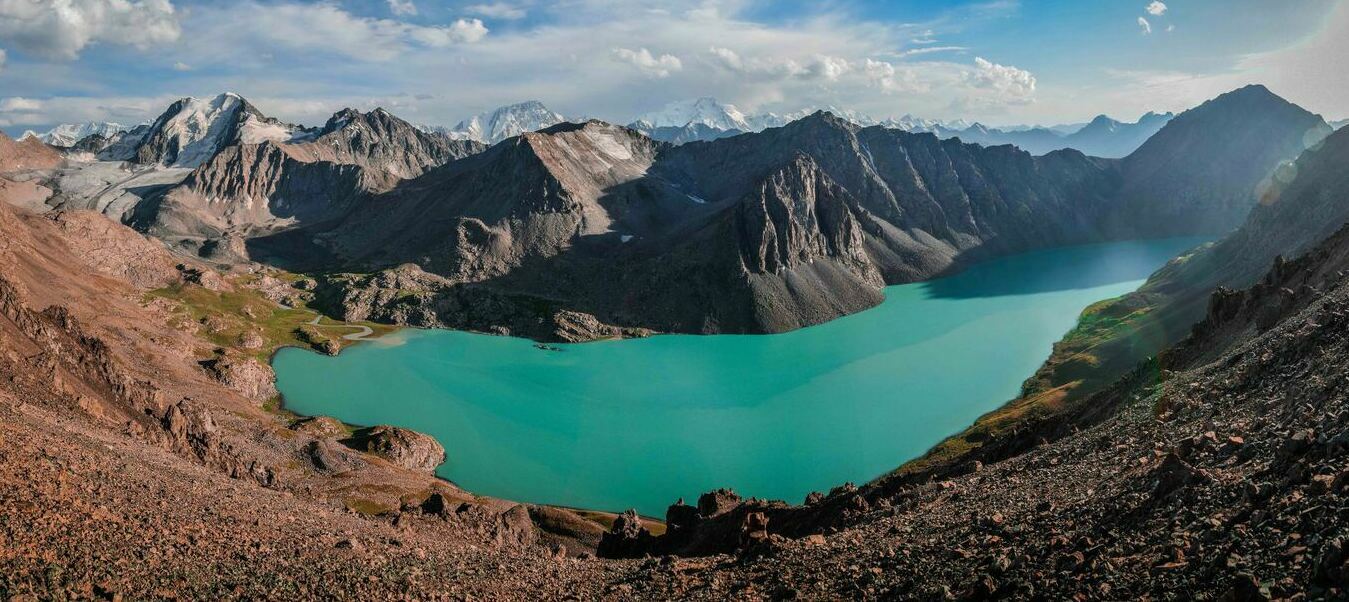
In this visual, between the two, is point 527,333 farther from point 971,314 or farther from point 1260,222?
point 1260,222

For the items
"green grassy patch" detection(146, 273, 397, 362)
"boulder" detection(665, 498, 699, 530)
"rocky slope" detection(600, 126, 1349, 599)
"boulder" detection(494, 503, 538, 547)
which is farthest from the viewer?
"green grassy patch" detection(146, 273, 397, 362)

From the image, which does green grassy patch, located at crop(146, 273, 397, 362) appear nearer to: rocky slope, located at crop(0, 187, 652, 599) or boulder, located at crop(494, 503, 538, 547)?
rocky slope, located at crop(0, 187, 652, 599)

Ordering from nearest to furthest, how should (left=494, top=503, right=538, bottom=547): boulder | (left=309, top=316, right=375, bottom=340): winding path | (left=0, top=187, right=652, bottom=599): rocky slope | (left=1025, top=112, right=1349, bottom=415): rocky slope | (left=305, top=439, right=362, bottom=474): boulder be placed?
1. (left=0, top=187, right=652, bottom=599): rocky slope
2. (left=494, top=503, right=538, bottom=547): boulder
3. (left=305, top=439, right=362, bottom=474): boulder
4. (left=1025, top=112, right=1349, bottom=415): rocky slope
5. (left=309, top=316, right=375, bottom=340): winding path

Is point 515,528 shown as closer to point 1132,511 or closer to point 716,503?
point 716,503

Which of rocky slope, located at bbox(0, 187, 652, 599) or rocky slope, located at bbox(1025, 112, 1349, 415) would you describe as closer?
rocky slope, located at bbox(0, 187, 652, 599)

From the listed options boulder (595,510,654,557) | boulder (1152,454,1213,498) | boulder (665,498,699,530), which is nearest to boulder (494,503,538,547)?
boulder (595,510,654,557)

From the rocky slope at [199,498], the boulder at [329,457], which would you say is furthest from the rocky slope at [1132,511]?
the boulder at [329,457]
